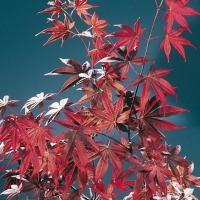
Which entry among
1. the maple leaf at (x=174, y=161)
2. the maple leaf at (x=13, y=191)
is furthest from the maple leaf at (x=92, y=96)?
the maple leaf at (x=13, y=191)

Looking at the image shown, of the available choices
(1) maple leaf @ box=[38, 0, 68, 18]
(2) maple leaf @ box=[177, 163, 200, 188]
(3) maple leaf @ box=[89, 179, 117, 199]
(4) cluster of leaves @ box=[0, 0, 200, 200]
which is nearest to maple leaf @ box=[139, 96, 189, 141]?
(4) cluster of leaves @ box=[0, 0, 200, 200]

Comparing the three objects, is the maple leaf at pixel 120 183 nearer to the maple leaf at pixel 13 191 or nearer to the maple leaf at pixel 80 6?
the maple leaf at pixel 13 191

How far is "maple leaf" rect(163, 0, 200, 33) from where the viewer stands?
45.0 inches

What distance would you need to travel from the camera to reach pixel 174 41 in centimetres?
124

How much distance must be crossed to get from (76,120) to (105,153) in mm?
157

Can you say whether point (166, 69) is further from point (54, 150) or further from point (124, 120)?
point (54, 150)

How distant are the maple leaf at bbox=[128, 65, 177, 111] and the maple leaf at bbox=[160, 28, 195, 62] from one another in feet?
0.53

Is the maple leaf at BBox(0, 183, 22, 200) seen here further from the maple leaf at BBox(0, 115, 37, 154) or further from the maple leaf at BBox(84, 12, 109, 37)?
the maple leaf at BBox(84, 12, 109, 37)

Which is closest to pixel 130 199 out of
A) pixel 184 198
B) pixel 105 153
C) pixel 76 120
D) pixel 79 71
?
pixel 184 198

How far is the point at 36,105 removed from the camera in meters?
1.36

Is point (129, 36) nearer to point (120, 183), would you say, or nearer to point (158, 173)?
point (158, 173)

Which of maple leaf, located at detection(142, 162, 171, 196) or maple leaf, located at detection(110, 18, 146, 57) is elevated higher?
maple leaf, located at detection(110, 18, 146, 57)

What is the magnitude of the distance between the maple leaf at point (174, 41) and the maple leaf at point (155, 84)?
163 mm

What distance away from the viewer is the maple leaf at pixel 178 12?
114 centimetres
